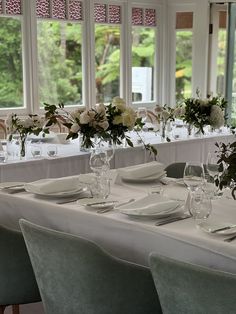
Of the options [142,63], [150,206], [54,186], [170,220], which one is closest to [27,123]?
[54,186]

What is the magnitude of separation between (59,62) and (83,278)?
6.74 m

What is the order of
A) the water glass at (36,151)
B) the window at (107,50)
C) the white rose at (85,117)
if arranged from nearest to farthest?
the white rose at (85,117) < the water glass at (36,151) < the window at (107,50)

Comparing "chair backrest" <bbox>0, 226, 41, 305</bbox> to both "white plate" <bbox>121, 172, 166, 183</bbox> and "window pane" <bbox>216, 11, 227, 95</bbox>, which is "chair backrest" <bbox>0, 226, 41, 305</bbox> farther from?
"window pane" <bbox>216, 11, 227, 95</bbox>

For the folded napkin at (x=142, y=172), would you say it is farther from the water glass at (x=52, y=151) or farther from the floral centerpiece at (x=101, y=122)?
the water glass at (x=52, y=151)

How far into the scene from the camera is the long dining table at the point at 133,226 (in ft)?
7.67

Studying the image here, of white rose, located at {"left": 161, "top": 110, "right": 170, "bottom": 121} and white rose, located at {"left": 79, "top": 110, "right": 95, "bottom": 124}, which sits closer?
white rose, located at {"left": 79, "top": 110, "right": 95, "bottom": 124}

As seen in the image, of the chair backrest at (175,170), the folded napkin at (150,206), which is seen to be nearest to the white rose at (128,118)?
the chair backrest at (175,170)

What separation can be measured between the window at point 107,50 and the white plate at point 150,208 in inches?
258

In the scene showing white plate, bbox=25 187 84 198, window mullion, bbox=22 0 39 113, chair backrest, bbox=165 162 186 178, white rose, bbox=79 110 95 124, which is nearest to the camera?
white plate, bbox=25 187 84 198

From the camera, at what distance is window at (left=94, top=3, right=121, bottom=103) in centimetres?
907

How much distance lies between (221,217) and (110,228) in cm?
53

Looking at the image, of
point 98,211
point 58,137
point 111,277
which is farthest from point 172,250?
point 58,137

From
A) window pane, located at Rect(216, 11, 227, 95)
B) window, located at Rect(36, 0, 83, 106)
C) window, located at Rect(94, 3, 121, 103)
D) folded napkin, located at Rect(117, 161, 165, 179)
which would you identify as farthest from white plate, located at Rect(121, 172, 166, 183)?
window pane, located at Rect(216, 11, 227, 95)

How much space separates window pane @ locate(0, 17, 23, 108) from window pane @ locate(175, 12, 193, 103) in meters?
2.99
